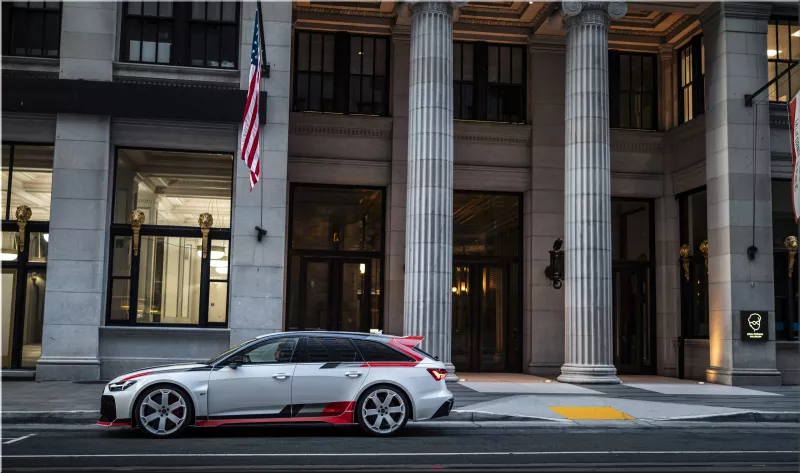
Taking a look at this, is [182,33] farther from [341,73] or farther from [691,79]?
[691,79]

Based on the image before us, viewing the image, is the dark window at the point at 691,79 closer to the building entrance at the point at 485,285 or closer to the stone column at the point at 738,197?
the stone column at the point at 738,197

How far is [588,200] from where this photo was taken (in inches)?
808

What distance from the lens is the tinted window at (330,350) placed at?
12.7 metres

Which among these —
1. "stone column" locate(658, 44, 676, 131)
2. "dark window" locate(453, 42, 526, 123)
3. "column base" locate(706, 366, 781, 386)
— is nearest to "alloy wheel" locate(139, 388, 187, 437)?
"column base" locate(706, 366, 781, 386)

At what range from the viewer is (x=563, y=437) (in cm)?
1259

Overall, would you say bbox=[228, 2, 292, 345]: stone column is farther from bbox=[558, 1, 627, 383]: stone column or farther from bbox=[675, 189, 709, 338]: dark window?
bbox=[675, 189, 709, 338]: dark window

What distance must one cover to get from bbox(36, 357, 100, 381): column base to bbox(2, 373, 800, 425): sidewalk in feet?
1.08

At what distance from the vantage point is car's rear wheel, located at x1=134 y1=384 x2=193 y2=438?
1199 centimetres

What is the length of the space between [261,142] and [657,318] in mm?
12251

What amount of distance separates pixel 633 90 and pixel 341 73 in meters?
8.54

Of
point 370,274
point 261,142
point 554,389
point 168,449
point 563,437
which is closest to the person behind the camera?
point 168,449

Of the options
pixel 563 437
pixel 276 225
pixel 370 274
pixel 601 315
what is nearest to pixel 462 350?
pixel 370 274

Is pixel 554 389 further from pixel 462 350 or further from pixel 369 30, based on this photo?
pixel 369 30

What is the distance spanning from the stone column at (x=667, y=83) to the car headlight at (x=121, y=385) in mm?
17730
